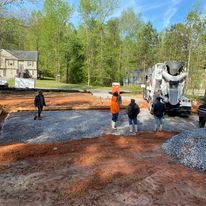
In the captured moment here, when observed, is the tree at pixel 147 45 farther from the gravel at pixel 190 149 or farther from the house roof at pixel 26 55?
the gravel at pixel 190 149

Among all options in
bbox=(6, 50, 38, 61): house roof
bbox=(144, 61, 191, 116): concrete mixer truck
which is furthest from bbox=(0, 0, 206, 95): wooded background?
bbox=(144, 61, 191, 116): concrete mixer truck

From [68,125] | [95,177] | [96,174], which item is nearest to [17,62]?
[68,125]

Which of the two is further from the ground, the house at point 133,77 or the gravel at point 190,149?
the house at point 133,77

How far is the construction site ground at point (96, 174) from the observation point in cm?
849

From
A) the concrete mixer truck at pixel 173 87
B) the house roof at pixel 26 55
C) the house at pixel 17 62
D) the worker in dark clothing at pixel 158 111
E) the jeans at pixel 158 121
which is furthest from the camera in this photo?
the house at pixel 17 62

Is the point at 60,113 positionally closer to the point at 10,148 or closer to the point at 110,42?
the point at 10,148

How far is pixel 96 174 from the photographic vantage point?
10.1 meters

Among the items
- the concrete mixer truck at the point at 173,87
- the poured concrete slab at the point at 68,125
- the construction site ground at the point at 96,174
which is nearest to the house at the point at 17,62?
the poured concrete slab at the point at 68,125

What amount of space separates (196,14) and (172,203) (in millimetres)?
36099

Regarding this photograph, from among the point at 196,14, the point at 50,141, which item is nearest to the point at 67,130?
the point at 50,141

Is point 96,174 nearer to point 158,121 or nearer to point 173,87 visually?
point 158,121

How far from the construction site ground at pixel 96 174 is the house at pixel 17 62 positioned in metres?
73.4

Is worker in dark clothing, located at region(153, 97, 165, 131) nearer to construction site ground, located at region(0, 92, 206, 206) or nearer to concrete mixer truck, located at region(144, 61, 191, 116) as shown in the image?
construction site ground, located at region(0, 92, 206, 206)

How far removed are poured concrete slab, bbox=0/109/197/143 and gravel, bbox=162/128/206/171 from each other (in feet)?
13.9
